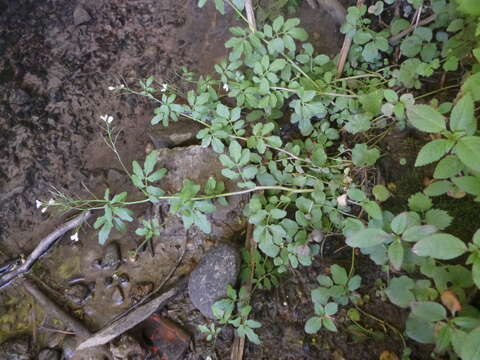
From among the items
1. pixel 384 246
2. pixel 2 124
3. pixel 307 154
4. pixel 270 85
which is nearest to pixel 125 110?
pixel 2 124

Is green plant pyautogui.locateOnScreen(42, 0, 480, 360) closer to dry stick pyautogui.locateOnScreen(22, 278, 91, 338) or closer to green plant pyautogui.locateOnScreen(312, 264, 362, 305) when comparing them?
green plant pyautogui.locateOnScreen(312, 264, 362, 305)

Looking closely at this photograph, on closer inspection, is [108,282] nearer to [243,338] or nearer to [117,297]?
[117,297]

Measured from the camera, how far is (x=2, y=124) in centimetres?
276

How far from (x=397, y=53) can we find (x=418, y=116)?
1.10 m

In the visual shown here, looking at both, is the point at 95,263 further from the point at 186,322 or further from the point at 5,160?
the point at 5,160

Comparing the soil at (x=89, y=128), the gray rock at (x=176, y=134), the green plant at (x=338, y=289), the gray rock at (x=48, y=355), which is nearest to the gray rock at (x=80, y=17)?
the soil at (x=89, y=128)

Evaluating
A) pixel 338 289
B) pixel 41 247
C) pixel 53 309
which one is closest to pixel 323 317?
pixel 338 289

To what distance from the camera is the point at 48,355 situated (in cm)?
218

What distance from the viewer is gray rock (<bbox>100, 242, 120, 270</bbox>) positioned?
7.82 feet

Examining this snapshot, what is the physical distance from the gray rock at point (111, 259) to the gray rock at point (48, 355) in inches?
22.6

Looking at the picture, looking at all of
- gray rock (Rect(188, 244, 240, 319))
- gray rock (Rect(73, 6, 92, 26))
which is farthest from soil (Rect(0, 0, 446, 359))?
gray rock (Rect(188, 244, 240, 319))

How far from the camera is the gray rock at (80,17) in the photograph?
299 centimetres

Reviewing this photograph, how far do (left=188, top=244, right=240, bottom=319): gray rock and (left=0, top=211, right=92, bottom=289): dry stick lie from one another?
97cm

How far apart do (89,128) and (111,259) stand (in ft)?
3.45
